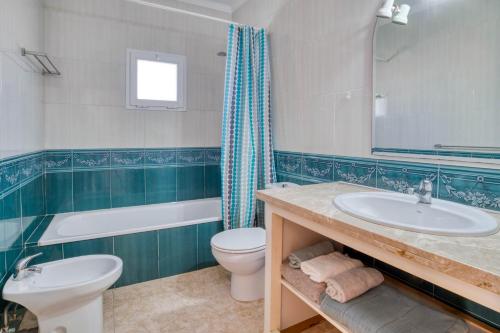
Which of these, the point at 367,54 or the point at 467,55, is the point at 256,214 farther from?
the point at 467,55

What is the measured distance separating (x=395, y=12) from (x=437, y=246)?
124cm

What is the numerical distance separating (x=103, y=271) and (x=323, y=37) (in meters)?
2.09

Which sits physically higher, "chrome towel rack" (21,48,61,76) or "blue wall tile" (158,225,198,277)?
"chrome towel rack" (21,48,61,76)

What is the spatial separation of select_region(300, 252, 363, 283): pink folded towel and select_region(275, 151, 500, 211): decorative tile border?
1.55 feet

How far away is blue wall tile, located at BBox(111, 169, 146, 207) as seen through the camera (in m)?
2.72

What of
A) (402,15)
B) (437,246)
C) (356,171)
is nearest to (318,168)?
(356,171)

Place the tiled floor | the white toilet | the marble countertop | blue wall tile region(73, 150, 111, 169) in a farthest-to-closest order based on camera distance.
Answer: blue wall tile region(73, 150, 111, 169) → the white toilet → the tiled floor → the marble countertop


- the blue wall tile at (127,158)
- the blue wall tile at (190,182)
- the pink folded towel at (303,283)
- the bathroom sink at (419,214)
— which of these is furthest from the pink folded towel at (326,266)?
the blue wall tile at (127,158)

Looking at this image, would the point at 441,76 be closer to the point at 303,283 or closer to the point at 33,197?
the point at 303,283

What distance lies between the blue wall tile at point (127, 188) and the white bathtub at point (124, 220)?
0.07m

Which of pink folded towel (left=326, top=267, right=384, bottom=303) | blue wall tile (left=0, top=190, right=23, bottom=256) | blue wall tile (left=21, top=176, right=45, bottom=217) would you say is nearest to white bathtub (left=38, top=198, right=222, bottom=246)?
blue wall tile (left=21, top=176, right=45, bottom=217)

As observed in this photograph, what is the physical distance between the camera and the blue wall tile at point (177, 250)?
90.1 inches

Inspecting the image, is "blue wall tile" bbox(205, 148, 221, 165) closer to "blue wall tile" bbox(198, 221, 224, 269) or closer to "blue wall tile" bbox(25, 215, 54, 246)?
"blue wall tile" bbox(198, 221, 224, 269)

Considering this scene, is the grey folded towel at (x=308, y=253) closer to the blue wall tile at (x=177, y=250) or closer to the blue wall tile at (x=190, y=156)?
the blue wall tile at (x=177, y=250)
